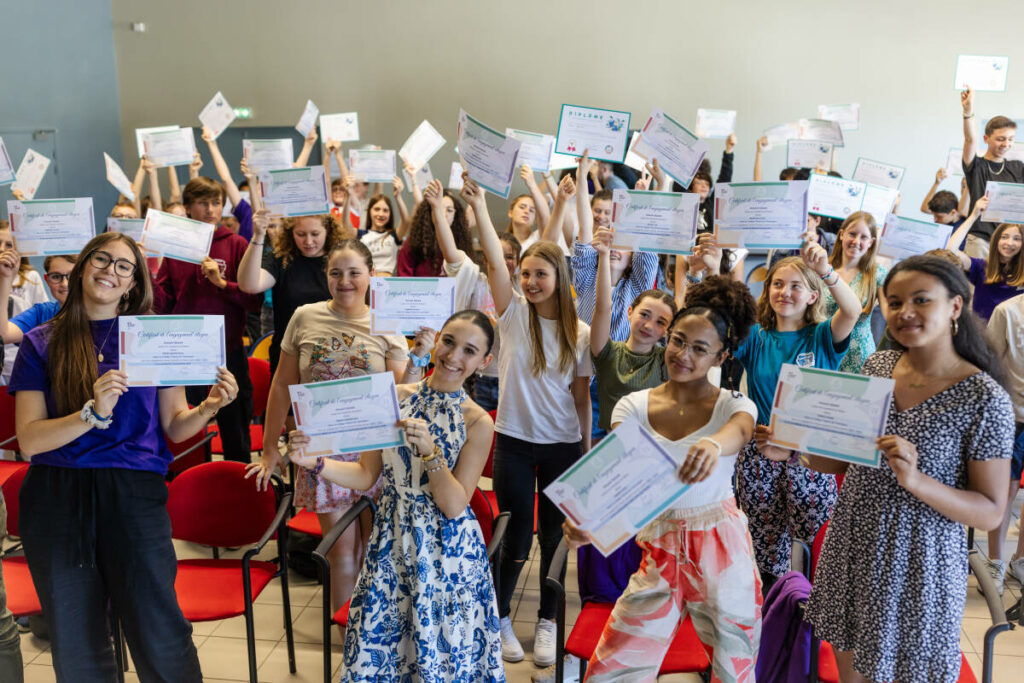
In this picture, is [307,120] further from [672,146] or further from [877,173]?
[877,173]

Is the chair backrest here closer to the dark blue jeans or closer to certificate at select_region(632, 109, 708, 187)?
the dark blue jeans

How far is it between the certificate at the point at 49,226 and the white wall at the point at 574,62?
226 inches

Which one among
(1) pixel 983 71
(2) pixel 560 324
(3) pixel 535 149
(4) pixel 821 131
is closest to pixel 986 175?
(1) pixel 983 71

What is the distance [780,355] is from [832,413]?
1104 mm

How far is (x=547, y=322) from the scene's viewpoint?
10.2 feet

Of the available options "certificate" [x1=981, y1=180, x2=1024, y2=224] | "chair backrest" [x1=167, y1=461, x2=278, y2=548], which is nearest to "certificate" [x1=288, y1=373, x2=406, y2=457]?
"chair backrest" [x1=167, y1=461, x2=278, y2=548]

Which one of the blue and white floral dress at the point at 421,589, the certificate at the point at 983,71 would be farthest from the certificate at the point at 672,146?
the certificate at the point at 983,71

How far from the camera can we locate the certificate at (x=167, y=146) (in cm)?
585

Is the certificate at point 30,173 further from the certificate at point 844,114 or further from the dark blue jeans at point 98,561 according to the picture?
the certificate at point 844,114

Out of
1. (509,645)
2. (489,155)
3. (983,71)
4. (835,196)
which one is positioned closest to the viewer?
(509,645)

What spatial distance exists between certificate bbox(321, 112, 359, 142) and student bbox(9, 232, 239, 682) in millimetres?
5115

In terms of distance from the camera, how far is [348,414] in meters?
2.18

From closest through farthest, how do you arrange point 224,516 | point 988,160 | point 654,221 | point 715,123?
point 224,516
point 654,221
point 988,160
point 715,123

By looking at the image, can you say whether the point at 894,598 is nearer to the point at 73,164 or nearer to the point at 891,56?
the point at 891,56
